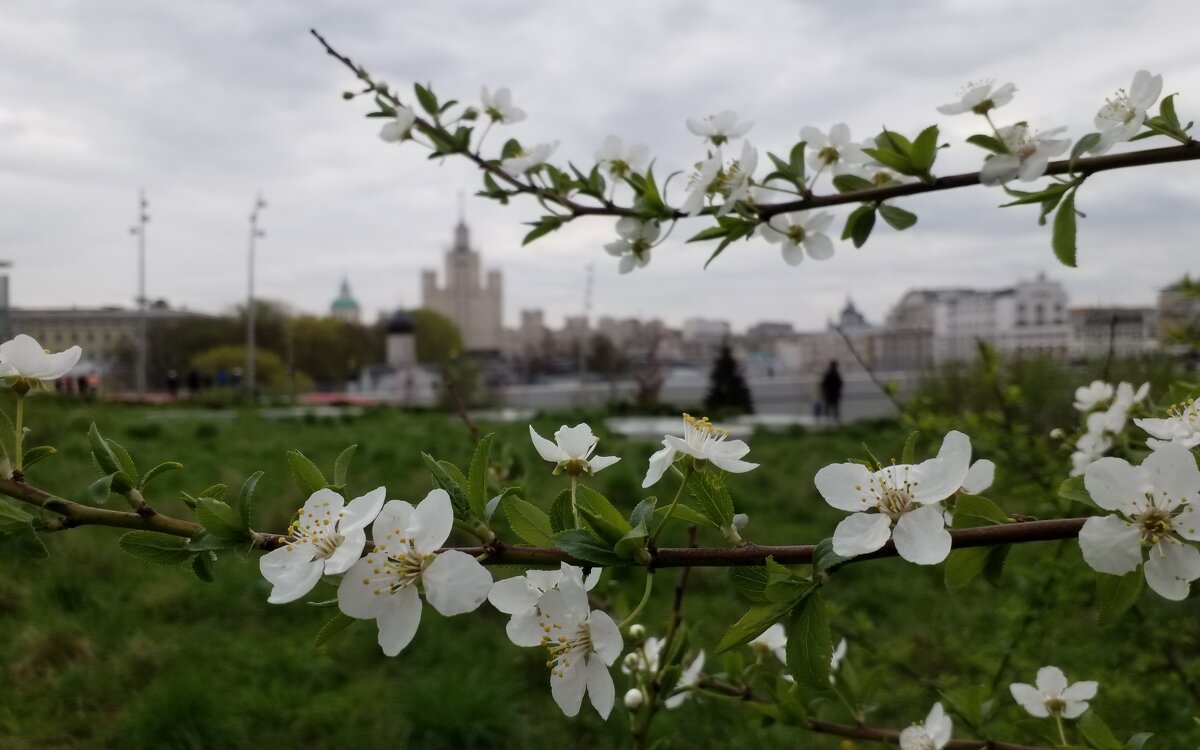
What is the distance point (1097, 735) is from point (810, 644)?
47 centimetres

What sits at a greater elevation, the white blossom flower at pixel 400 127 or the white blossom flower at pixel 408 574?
the white blossom flower at pixel 400 127

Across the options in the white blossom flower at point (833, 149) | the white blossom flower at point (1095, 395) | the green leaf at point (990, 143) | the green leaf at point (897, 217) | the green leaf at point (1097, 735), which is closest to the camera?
the green leaf at point (1097, 735)

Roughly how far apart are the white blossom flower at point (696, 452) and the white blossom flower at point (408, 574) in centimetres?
15

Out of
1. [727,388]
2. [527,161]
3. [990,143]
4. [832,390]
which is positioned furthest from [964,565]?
[727,388]

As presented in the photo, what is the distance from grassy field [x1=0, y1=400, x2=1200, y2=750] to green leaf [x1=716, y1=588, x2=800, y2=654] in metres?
0.71

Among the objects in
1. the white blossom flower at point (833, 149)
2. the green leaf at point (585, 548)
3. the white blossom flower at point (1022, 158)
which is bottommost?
the green leaf at point (585, 548)

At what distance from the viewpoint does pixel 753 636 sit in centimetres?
58

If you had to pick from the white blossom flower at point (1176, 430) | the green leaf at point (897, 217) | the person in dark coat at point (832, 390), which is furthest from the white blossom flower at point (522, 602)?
the person in dark coat at point (832, 390)

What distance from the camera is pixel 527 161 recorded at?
54.1 inches

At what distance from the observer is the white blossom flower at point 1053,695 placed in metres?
1.00

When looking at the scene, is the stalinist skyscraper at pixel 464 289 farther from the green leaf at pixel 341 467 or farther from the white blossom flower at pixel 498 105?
the green leaf at pixel 341 467

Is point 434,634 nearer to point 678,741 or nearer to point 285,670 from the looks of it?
point 285,670

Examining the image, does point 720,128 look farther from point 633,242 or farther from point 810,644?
point 810,644

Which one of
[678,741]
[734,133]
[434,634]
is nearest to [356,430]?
[434,634]
